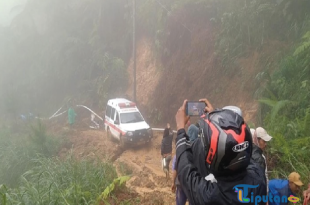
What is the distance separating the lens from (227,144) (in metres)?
A: 1.49

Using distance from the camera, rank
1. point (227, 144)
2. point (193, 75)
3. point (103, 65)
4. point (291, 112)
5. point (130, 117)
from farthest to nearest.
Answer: point (103, 65) < point (193, 75) < point (130, 117) < point (291, 112) < point (227, 144)

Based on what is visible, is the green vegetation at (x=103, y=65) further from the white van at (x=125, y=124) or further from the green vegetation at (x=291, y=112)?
the white van at (x=125, y=124)

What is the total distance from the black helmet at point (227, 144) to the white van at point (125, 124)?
10156mm

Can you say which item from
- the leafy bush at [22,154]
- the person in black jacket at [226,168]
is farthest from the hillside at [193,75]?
the person in black jacket at [226,168]

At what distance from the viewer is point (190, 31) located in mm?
15125

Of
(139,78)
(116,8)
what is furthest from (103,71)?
(116,8)

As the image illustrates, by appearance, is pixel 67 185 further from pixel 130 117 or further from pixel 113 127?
pixel 113 127

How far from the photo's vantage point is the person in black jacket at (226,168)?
151 centimetres

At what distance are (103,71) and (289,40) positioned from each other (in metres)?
14.0

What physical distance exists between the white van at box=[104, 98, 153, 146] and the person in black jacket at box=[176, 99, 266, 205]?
32.9 ft

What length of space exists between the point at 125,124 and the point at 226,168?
1085 cm

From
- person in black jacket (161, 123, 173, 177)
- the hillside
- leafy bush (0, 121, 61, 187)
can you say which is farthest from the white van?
person in black jacket (161, 123, 173, 177)

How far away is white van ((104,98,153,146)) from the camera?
38.1 feet

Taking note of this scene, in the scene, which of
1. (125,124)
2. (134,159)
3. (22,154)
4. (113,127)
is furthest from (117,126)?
(22,154)
